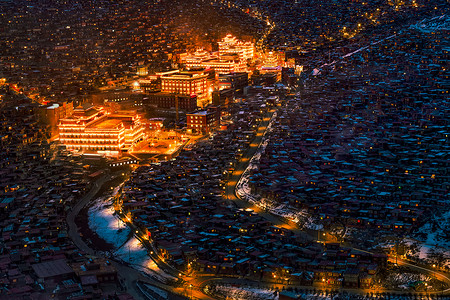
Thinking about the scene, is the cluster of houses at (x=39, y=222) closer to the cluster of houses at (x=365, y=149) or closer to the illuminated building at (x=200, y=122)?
the illuminated building at (x=200, y=122)

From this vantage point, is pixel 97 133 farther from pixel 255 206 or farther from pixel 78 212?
pixel 255 206

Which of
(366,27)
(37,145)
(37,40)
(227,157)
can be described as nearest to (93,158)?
(37,145)

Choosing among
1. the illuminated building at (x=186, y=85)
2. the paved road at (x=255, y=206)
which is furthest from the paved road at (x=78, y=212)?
the illuminated building at (x=186, y=85)

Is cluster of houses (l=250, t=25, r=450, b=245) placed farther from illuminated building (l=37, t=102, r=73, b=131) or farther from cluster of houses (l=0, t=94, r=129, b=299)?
illuminated building (l=37, t=102, r=73, b=131)

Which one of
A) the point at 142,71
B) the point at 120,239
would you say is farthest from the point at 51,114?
the point at 120,239

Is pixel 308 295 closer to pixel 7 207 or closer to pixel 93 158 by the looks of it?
Answer: pixel 7 207

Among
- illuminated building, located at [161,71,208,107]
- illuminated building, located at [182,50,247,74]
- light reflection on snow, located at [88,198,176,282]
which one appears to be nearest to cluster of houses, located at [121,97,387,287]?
light reflection on snow, located at [88,198,176,282]
